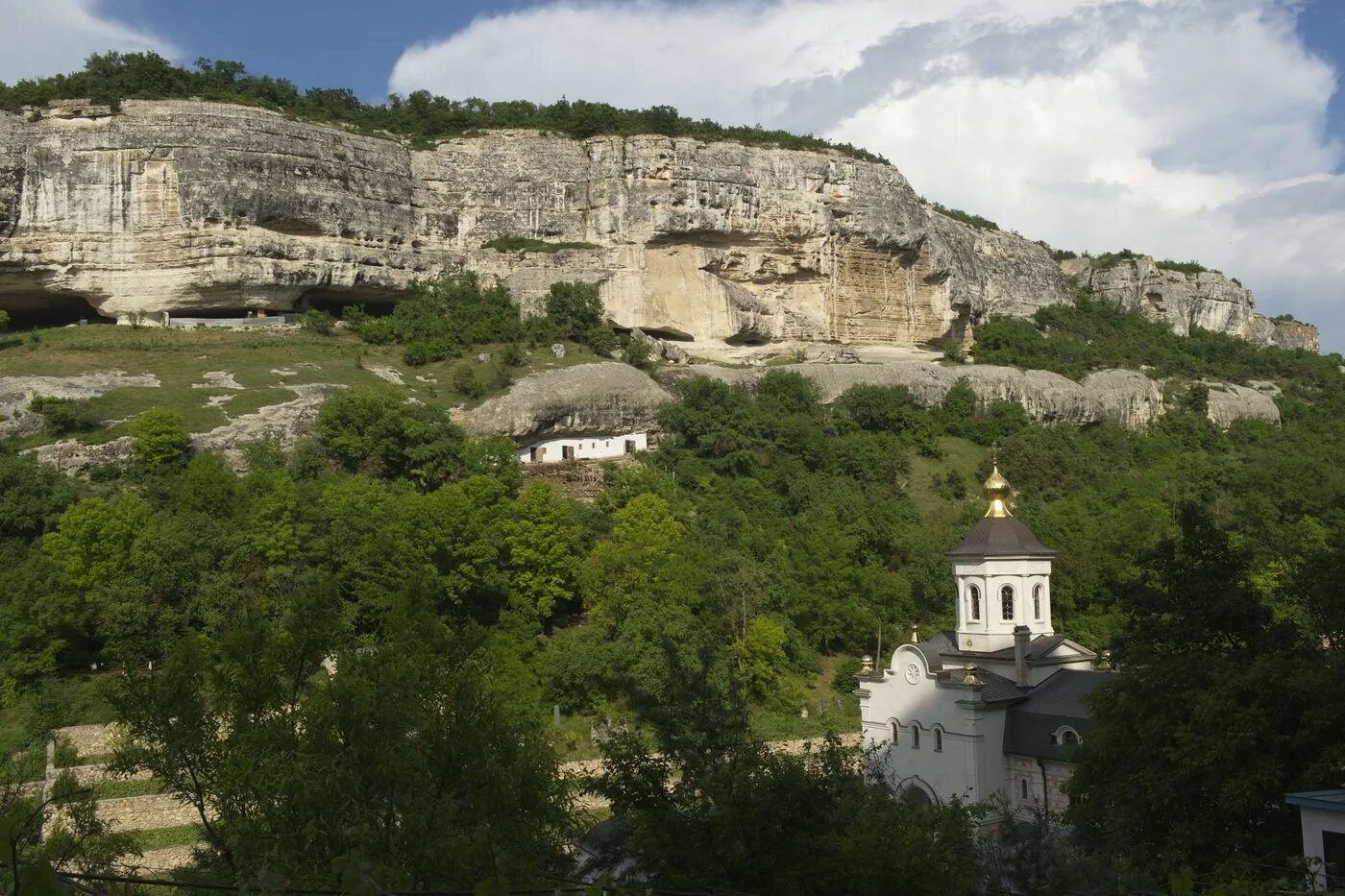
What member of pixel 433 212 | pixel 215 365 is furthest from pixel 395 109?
pixel 215 365

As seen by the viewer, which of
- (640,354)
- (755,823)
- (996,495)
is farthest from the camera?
(640,354)

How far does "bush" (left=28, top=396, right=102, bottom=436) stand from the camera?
34.7 metres

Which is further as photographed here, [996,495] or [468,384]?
[468,384]

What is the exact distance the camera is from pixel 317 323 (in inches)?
1809

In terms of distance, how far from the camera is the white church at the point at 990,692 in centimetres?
2136

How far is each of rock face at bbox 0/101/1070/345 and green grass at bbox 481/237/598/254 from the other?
0.33 metres

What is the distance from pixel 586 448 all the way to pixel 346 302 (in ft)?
47.6

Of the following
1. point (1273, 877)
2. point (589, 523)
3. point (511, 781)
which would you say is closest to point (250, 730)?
point (511, 781)

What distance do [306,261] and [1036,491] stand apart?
2779 centimetres

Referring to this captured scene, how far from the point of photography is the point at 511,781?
12.1 m

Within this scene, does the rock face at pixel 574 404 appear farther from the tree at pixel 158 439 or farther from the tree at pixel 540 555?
the tree at pixel 158 439

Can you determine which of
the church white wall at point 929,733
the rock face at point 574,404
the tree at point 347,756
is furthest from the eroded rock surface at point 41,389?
the church white wall at point 929,733

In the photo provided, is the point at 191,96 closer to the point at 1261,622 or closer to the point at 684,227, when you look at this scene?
the point at 684,227

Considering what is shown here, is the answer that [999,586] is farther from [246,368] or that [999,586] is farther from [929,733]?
[246,368]
